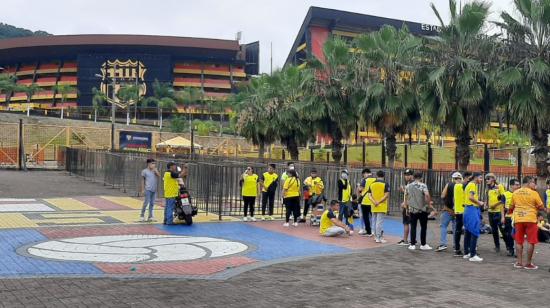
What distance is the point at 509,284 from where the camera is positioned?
902cm

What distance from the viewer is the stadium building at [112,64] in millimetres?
→ 117000

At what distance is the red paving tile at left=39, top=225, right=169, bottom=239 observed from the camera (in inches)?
516

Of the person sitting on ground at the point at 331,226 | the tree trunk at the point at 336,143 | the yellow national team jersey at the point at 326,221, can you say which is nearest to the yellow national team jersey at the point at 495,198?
the person sitting on ground at the point at 331,226

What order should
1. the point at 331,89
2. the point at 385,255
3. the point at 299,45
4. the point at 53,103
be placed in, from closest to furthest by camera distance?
the point at 385,255 < the point at 331,89 < the point at 299,45 < the point at 53,103

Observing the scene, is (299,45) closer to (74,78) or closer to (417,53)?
(74,78)

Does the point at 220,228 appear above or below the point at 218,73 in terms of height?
below

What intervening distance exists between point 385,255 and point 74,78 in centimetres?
12063

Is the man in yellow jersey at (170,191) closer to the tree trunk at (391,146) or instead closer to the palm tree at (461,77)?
the palm tree at (461,77)

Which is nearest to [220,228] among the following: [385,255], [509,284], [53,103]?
[385,255]

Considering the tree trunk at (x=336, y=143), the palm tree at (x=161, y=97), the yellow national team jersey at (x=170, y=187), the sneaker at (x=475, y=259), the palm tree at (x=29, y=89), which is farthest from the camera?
the palm tree at (x=29, y=89)

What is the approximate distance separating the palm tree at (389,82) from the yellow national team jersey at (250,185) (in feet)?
A: 34.3

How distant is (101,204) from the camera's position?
1973 centimetres

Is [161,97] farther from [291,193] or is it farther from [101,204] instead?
[291,193]

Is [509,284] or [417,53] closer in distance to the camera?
[509,284]
